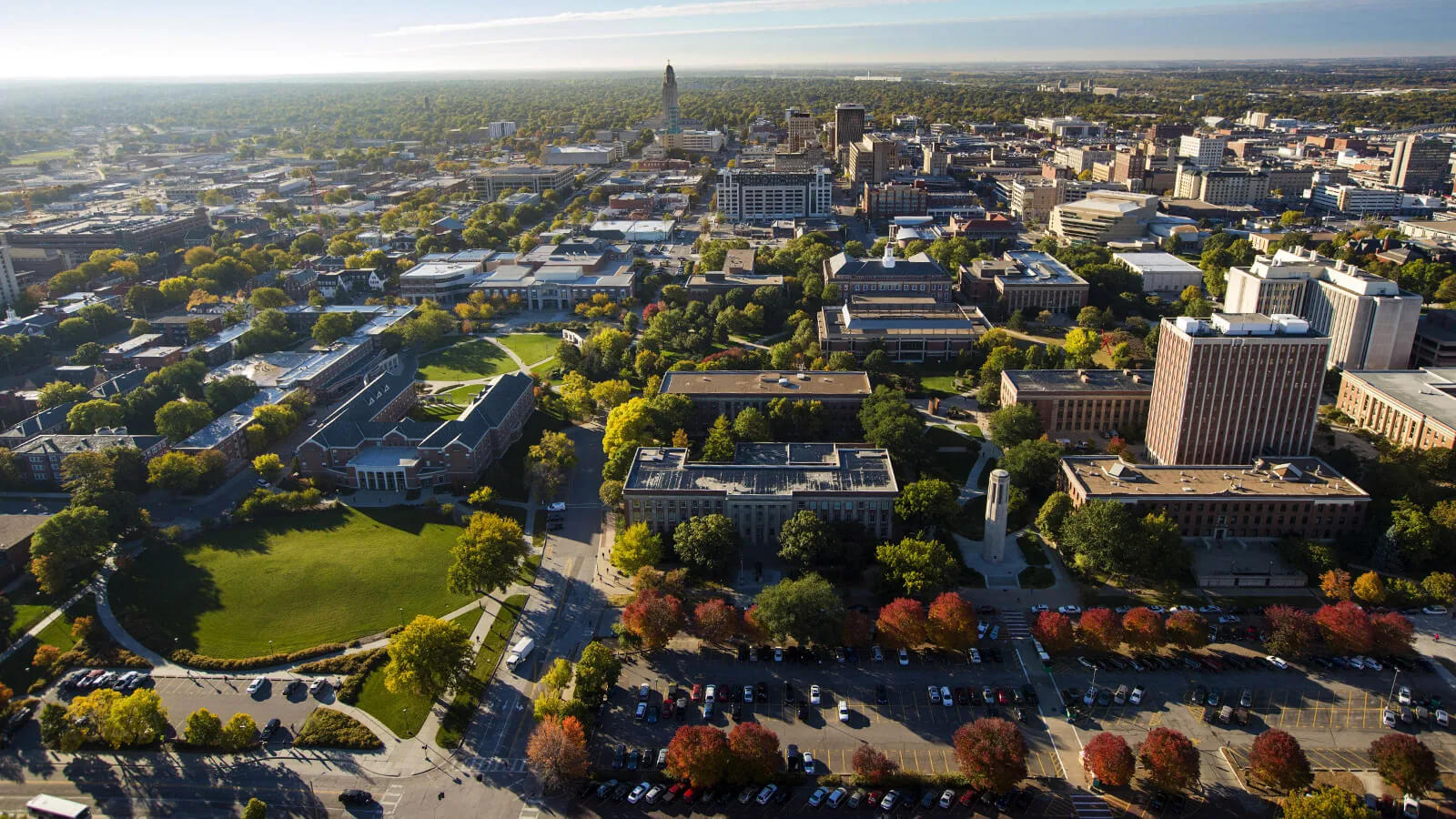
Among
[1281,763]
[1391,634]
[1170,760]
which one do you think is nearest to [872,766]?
[1170,760]

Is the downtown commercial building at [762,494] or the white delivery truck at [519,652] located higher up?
the downtown commercial building at [762,494]

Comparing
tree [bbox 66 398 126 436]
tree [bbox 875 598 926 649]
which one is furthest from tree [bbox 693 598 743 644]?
tree [bbox 66 398 126 436]

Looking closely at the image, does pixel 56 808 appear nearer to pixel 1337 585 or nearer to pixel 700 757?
pixel 700 757

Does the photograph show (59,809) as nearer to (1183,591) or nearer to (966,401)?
(1183,591)

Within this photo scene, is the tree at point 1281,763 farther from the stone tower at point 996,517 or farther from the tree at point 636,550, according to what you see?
the tree at point 636,550

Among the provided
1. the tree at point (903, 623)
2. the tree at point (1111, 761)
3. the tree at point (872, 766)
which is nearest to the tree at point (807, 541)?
the tree at point (903, 623)

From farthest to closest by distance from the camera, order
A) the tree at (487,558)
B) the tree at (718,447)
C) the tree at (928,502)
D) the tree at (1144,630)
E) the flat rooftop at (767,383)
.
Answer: the flat rooftop at (767,383) < the tree at (718,447) < the tree at (928,502) < the tree at (487,558) < the tree at (1144,630)

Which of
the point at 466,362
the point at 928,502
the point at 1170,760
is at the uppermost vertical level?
the point at 928,502

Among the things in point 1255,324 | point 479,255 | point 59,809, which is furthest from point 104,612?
point 479,255
